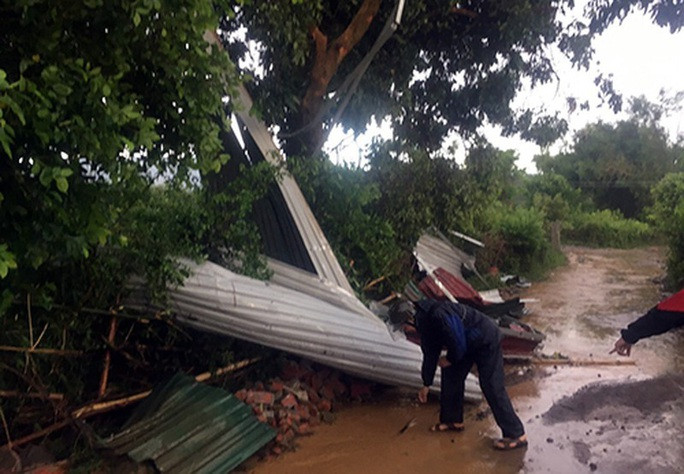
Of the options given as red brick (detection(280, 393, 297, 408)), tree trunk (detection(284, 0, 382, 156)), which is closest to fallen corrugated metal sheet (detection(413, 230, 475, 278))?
tree trunk (detection(284, 0, 382, 156))

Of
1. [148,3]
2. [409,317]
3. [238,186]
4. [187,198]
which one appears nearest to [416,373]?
[409,317]

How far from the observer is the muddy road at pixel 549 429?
4.11m

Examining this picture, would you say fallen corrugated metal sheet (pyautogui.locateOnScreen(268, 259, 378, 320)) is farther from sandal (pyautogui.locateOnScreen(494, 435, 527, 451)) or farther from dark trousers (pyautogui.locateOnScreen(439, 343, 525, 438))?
sandal (pyautogui.locateOnScreen(494, 435, 527, 451))

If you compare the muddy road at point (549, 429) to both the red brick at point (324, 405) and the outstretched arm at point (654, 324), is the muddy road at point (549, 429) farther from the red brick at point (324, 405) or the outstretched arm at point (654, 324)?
the outstretched arm at point (654, 324)

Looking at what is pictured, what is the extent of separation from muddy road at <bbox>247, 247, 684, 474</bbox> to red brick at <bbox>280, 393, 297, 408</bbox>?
33 cm

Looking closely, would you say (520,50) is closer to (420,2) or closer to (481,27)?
(481,27)

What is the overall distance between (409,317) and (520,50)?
4279mm

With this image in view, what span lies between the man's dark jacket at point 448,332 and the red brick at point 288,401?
1.25 metres

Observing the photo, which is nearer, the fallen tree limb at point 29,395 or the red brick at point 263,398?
the fallen tree limb at point 29,395

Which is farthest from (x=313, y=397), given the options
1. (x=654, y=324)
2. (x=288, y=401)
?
(x=654, y=324)

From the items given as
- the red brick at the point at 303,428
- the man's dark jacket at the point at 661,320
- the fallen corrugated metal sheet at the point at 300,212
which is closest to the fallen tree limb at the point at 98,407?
the red brick at the point at 303,428

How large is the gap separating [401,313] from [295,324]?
2055 mm

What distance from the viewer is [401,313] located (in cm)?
651

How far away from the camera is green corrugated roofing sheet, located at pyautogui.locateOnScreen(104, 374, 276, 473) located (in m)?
3.78
